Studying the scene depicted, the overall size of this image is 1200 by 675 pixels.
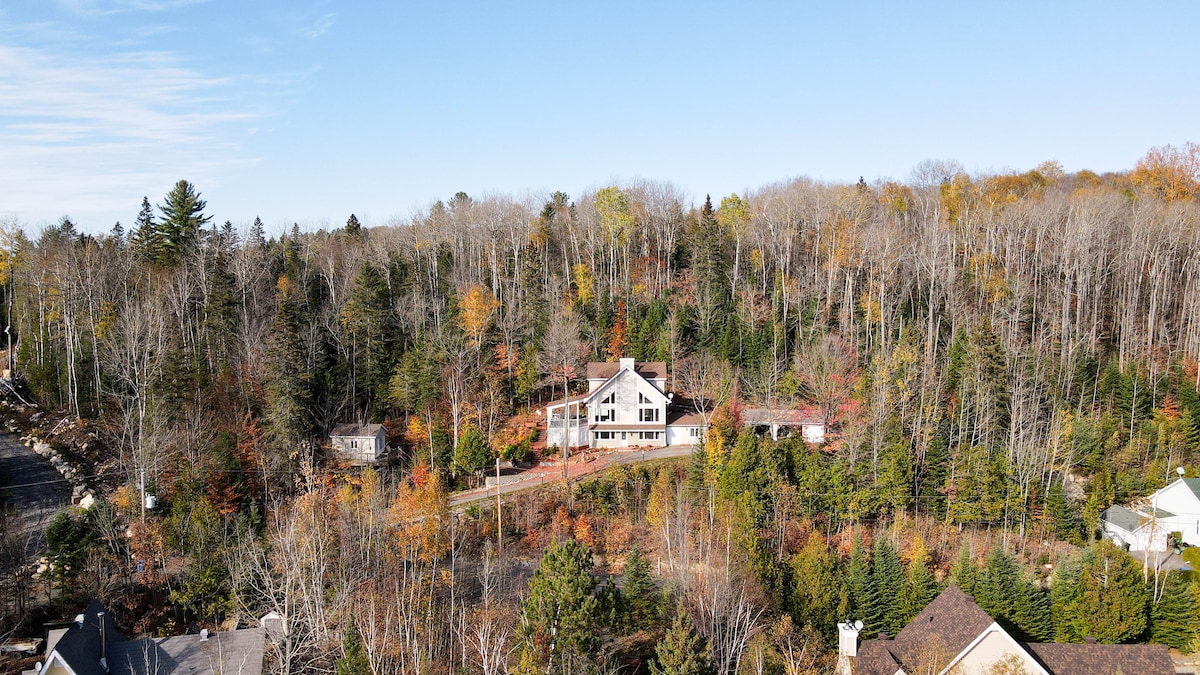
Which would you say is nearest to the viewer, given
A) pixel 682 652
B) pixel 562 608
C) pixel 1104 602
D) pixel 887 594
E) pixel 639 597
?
pixel 682 652

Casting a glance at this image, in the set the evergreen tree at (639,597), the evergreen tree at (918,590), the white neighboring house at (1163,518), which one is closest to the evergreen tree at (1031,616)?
the evergreen tree at (918,590)

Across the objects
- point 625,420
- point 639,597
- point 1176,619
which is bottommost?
Result: point 1176,619

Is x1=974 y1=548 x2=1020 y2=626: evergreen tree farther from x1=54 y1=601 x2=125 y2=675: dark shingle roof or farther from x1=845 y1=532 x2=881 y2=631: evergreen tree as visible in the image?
x1=54 y1=601 x2=125 y2=675: dark shingle roof

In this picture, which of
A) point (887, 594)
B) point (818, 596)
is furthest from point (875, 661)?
point (887, 594)

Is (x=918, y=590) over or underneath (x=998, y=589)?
underneath

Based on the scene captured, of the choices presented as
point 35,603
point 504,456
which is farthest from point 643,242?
point 35,603

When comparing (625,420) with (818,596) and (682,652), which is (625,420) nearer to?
(818,596)
